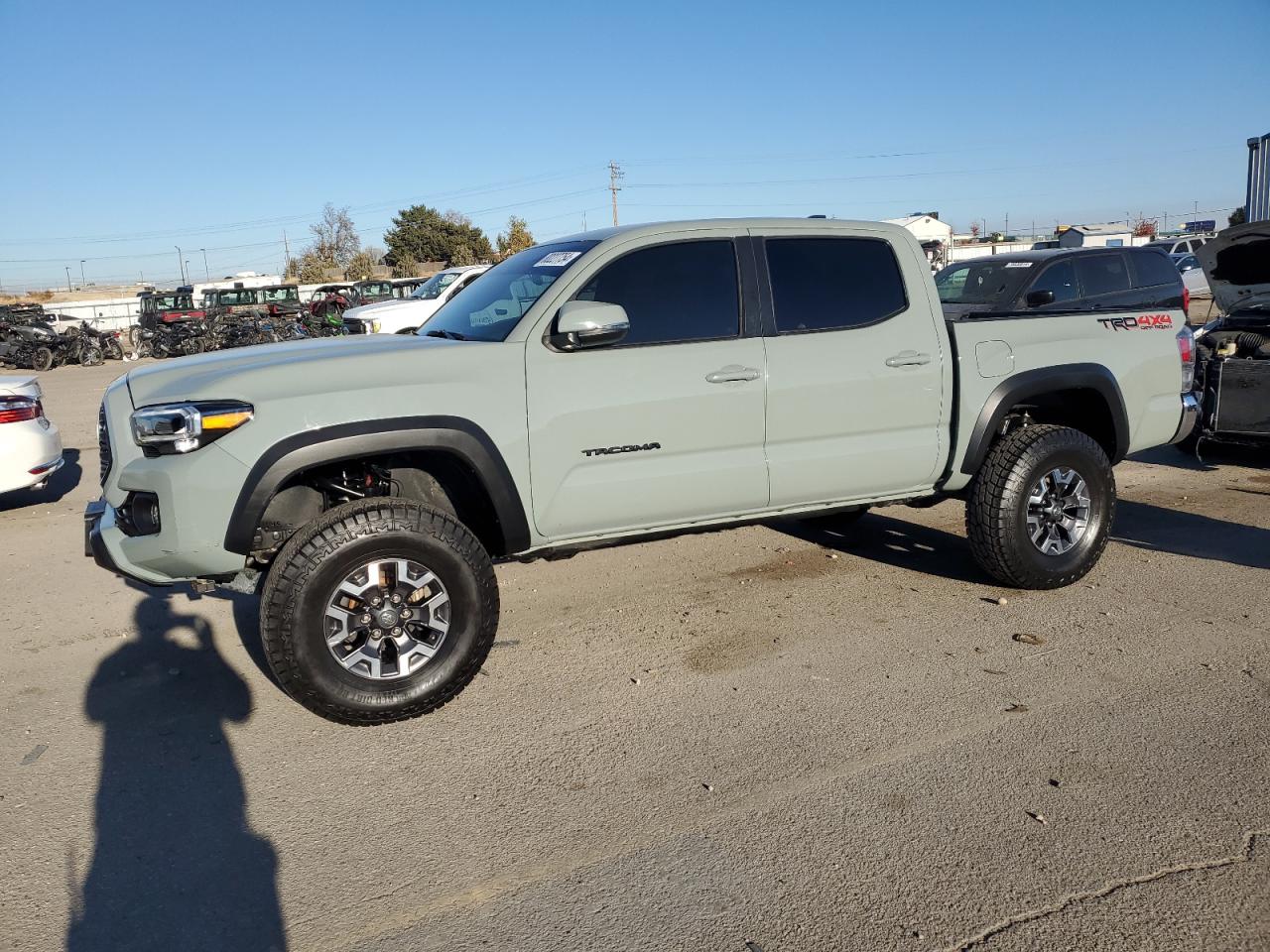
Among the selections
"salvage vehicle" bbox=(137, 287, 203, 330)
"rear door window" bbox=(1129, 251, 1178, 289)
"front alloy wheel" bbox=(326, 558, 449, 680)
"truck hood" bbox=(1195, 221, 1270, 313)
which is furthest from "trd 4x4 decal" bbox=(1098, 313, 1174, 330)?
"salvage vehicle" bbox=(137, 287, 203, 330)

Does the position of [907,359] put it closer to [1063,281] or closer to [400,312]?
[1063,281]

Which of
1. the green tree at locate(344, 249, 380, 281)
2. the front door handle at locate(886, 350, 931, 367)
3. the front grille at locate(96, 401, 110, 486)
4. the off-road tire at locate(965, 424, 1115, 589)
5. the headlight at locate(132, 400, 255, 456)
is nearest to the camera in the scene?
the headlight at locate(132, 400, 255, 456)

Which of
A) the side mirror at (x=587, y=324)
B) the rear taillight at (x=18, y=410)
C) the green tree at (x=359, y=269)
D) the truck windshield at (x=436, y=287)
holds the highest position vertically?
the green tree at (x=359, y=269)

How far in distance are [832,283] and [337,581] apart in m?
2.74

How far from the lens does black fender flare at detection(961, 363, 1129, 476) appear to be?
5121 mm

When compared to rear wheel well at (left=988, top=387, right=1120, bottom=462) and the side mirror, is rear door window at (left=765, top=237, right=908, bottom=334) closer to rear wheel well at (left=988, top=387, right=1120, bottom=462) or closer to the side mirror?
the side mirror

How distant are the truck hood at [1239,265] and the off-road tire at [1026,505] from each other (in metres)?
3.85

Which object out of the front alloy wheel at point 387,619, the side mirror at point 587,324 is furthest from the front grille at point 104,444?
the side mirror at point 587,324

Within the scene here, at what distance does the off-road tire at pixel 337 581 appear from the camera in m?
3.77

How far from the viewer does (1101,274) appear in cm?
1162

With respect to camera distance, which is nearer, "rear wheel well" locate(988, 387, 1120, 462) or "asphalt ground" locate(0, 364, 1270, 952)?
"asphalt ground" locate(0, 364, 1270, 952)

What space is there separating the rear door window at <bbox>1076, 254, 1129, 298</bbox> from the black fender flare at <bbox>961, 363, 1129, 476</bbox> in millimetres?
6665

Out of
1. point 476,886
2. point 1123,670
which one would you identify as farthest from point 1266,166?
point 476,886

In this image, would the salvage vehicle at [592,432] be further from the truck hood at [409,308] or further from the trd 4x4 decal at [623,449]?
the truck hood at [409,308]
